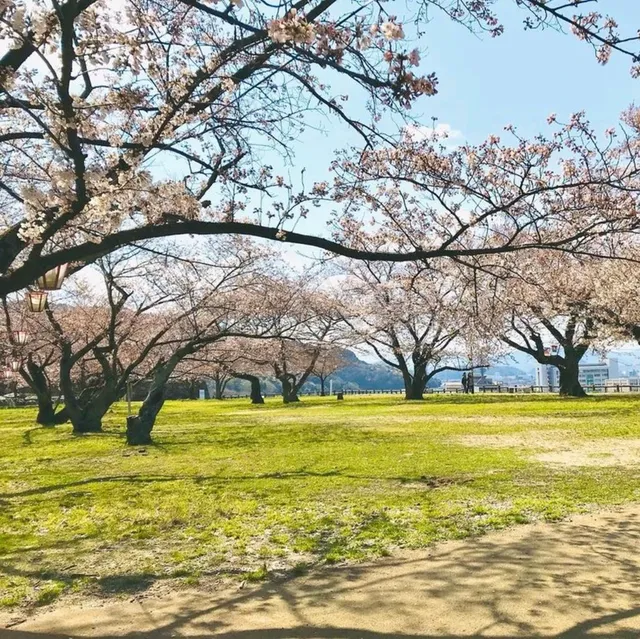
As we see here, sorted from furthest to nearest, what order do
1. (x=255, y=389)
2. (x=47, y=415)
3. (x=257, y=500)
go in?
(x=255, y=389)
(x=47, y=415)
(x=257, y=500)

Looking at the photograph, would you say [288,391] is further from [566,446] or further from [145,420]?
[566,446]

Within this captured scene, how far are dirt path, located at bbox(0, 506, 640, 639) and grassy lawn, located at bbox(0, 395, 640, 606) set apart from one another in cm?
40

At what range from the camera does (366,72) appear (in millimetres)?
4133

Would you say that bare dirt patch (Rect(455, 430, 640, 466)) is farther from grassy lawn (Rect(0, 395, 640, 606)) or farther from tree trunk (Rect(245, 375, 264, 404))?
tree trunk (Rect(245, 375, 264, 404))

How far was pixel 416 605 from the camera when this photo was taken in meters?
3.56

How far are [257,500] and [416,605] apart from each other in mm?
3459

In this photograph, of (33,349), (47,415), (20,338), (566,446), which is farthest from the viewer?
(47,415)

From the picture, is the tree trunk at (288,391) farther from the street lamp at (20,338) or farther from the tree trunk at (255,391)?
the street lamp at (20,338)

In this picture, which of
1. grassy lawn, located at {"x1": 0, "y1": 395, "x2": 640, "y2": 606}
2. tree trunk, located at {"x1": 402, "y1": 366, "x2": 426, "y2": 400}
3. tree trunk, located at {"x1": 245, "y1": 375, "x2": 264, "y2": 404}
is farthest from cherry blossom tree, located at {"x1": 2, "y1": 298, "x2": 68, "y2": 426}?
tree trunk, located at {"x1": 402, "y1": 366, "x2": 426, "y2": 400}

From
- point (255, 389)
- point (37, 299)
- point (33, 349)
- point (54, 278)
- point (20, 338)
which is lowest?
point (255, 389)

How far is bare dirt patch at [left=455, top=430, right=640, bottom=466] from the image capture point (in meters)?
9.00

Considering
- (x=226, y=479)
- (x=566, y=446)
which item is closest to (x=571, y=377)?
(x=566, y=446)

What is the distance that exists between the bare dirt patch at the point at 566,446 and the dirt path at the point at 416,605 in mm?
4750

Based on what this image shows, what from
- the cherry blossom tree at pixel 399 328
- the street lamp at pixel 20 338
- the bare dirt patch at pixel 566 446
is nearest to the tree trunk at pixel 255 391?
the cherry blossom tree at pixel 399 328
